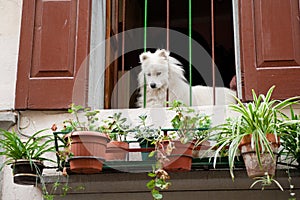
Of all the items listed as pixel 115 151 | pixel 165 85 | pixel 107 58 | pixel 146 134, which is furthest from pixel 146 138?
pixel 107 58

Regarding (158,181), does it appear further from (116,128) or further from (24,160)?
(24,160)

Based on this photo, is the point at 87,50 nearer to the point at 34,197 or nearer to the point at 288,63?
the point at 34,197

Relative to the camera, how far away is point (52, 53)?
5.07m

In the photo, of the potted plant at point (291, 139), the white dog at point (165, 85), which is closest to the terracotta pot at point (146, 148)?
the potted plant at point (291, 139)

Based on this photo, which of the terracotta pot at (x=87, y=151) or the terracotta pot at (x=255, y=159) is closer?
the terracotta pot at (x=255, y=159)

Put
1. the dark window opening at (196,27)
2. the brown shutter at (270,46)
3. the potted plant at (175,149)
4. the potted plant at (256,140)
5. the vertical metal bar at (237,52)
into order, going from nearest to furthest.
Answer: the potted plant at (256,140) → the potted plant at (175,149) → the brown shutter at (270,46) → the vertical metal bar at (237,52) → the dark window opening at (196,27)

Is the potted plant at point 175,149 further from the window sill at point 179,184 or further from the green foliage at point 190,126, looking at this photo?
the window sill at point 179,184

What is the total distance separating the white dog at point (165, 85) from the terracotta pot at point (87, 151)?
1.32 metres

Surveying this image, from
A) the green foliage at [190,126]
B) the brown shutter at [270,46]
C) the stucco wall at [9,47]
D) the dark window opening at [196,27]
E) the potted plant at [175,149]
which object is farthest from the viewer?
the dark window opening at [196,27]

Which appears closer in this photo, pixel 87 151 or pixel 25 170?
pixel 87 151

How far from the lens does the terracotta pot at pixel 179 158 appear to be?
400cm

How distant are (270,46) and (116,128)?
4.55 ft

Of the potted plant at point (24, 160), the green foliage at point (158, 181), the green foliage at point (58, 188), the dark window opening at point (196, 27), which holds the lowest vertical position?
the green foliage at point (58, 188)

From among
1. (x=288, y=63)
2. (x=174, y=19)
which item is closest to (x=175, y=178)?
(x=288, y=63)
